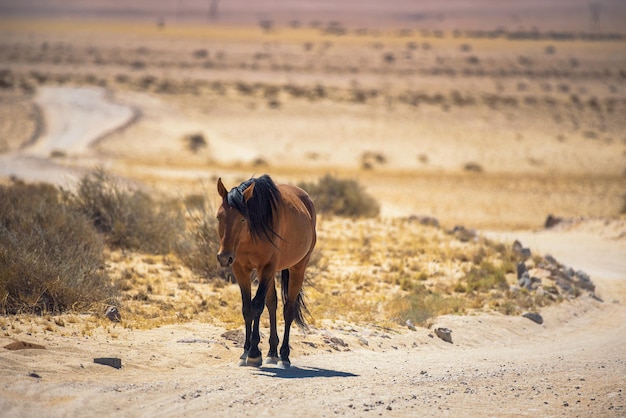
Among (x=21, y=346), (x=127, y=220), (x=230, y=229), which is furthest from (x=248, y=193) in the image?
(x=127, y=220)

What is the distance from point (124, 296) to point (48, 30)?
419 feet

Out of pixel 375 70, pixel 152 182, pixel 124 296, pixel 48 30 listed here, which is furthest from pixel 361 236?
pixel 48 30

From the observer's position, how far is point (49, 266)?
32.3ft

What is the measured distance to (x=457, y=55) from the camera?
299 ft

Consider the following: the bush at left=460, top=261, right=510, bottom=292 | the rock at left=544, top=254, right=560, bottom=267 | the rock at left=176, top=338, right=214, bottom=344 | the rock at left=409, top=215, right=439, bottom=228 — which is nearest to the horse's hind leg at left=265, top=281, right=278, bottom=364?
the rock at left=176, top=338, right=214, bottom=344

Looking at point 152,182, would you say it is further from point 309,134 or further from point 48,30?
point 48,30

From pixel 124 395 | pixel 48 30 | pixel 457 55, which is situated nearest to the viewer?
pixel 124 395

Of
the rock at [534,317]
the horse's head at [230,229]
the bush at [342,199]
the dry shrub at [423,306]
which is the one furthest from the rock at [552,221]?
the horse's head at [230,229]

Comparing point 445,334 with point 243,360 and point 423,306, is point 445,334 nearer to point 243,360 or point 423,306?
point 423,306

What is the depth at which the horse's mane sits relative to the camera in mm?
7871

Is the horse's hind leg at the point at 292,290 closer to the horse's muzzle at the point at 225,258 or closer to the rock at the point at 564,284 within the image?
the horse's muzzle at the point at 225,258

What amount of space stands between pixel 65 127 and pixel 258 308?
115ft

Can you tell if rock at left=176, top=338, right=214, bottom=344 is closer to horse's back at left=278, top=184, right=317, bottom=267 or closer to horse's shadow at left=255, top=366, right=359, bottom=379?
horse's shadow at left=255, top=366, right=359, bottom=379

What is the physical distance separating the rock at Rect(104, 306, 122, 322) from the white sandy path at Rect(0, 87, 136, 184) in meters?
13.6
